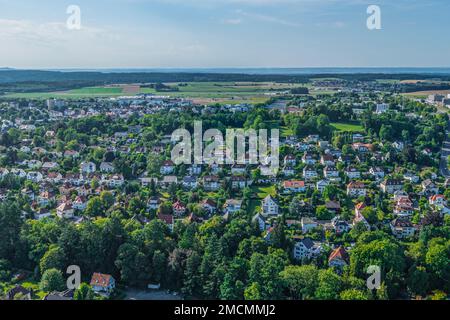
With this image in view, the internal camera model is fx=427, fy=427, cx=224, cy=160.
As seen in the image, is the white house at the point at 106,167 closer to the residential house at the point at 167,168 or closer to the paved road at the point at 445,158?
the residential house at the point at 167,168

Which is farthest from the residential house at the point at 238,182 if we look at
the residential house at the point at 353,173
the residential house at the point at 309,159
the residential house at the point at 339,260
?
the residential house at the point at 339,260

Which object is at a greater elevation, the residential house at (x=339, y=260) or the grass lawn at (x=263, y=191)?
the grass lawn at (x=263, y=191)

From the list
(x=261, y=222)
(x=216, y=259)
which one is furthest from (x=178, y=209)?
(x=216, y=259)

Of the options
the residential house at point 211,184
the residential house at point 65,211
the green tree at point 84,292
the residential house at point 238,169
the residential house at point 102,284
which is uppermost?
the residential house at point 238,169

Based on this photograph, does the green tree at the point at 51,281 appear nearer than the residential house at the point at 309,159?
Yes

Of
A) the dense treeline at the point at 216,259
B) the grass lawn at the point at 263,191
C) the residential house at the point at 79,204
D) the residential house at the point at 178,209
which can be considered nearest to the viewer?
the dense treeline at the point at 216,259

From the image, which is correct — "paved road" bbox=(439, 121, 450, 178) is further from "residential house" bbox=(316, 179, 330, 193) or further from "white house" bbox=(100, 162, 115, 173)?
"white house" bbox=(100, 162, 115, 173)

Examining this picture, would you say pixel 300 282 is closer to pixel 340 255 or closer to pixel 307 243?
pixel 340 255

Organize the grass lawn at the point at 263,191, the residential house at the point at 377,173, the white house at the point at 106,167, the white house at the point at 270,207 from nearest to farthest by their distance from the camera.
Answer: the white house at the point at 270,207 < the grass lawn at the point at 263,191 < the residential house at the point at 377,173 < the white house at the point at 106,167
